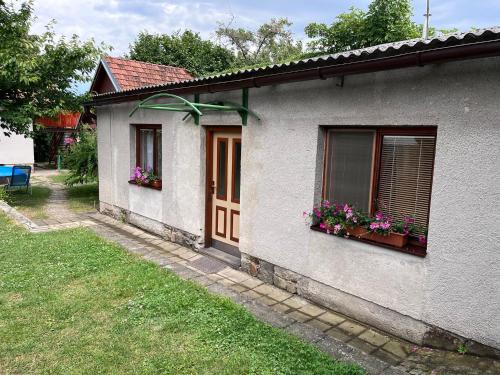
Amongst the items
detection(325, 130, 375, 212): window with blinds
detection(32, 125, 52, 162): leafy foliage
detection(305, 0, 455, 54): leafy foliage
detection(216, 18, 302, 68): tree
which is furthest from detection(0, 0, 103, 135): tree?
detection(216, 18, 302, 68): tree

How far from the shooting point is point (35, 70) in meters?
11.1

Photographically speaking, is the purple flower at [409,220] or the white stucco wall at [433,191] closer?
the white stucco wall at [433,191]

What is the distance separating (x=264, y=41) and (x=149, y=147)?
3277cm

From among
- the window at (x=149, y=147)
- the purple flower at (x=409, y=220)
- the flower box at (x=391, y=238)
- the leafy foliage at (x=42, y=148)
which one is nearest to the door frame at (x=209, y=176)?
the window at (x=149, y=147)

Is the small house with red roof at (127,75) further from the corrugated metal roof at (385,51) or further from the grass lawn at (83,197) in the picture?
the corrugated metal roof at (385,51)

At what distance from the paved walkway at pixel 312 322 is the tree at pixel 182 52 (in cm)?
2566

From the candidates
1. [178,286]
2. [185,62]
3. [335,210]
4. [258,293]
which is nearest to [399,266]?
[335,210]

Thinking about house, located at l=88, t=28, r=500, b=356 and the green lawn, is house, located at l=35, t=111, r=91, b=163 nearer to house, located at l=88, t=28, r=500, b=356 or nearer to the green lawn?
the green lawn

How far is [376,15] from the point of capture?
66.7 ft

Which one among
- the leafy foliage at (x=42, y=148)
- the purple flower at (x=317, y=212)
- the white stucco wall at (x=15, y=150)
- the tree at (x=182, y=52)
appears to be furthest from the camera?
the tree at (x=182, y=52)

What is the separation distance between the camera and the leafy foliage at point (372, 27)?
20.0 m

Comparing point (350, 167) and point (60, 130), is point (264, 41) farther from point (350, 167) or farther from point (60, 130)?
point (350, 167)

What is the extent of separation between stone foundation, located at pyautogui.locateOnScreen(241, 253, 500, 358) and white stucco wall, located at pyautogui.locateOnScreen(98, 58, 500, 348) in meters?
0.10

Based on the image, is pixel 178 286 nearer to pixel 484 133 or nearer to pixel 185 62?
pixel 484 133
